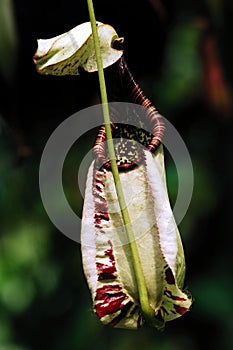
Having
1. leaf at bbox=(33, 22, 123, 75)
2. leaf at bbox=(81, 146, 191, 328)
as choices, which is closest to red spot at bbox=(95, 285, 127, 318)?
leaf at bbox=(81, 146, 191, 328)

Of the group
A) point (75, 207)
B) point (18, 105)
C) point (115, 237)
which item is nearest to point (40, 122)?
point (18, 105)

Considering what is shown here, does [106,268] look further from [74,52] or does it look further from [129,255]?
[74,52]

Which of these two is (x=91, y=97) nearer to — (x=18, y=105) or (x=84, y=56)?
(x=18, y=105)

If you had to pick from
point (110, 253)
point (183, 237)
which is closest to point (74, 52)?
point (110, 253)

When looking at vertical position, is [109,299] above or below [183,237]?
above

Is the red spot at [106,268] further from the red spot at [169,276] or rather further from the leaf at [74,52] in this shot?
the leaf at [74,52]

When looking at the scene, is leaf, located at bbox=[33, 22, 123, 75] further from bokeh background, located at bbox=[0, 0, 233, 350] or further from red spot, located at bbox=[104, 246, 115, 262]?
bokeh background, located at bbox=[0, 0, 233, 350]

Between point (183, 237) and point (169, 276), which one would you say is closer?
point (169, 276)
